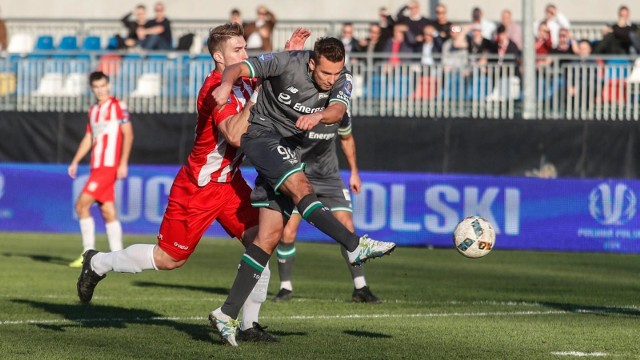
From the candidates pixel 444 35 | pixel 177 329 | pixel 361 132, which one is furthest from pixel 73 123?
pixel 177 329

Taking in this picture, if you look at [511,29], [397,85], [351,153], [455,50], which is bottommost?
[351,153]

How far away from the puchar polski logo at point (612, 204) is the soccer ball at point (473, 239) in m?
10.1

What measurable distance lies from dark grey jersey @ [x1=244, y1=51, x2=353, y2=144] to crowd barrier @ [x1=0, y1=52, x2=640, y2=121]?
43.8 feet

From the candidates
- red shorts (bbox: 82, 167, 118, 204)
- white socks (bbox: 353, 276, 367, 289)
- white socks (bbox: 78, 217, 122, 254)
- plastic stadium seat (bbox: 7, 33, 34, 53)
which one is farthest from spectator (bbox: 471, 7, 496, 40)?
white socks (bbox: 353, 276, 367, 289)

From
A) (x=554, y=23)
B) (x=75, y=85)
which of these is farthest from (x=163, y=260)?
(x=554, y=23)

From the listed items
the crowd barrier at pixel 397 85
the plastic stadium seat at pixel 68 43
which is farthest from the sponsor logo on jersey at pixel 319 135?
the plastic stadium seat at pixel 68 43

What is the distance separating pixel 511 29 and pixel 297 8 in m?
7.59

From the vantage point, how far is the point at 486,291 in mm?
13055

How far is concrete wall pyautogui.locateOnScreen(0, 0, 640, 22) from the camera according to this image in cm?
2919

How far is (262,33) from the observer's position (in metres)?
24.4

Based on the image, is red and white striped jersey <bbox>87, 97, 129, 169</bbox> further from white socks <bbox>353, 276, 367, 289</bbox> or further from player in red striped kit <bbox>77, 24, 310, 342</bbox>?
player in red striped kit <bbox>77, 24, 310, 342</bbox>

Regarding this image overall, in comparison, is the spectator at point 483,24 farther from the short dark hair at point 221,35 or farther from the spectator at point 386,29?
the short dark hair at point 221,35

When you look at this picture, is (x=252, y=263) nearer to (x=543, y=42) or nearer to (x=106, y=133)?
(x=106, y=133)

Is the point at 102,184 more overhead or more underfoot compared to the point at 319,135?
more underfoot
